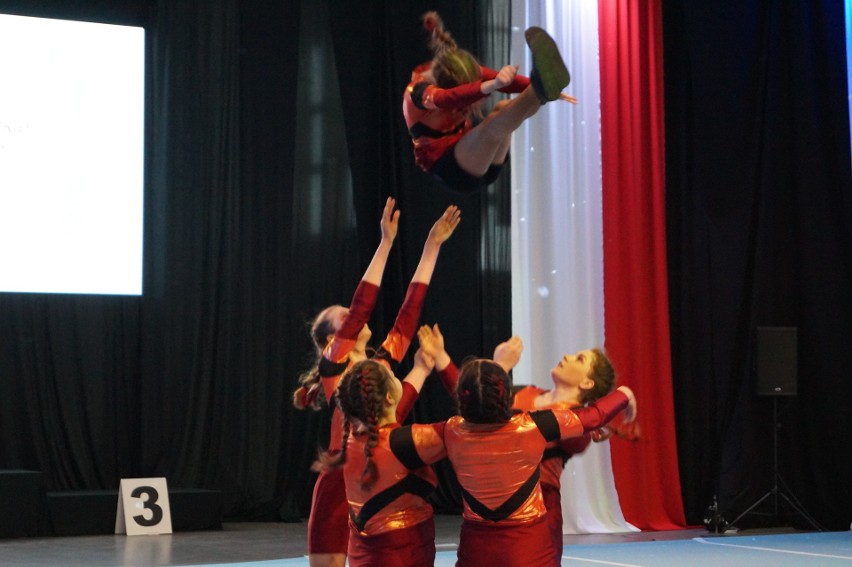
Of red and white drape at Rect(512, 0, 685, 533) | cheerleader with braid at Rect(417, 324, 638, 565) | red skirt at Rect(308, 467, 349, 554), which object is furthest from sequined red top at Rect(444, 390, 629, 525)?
red and white drape at Rect(512, 0, 685, 533)

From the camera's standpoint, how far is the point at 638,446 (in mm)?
7008

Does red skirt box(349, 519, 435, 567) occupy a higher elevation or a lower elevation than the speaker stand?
higher

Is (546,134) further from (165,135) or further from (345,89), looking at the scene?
(165,135)

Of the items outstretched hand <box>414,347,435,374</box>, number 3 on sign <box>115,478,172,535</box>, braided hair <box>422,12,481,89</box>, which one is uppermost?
braided hair <box>422,12,481,89</box>

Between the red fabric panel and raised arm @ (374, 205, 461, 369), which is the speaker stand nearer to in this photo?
the red fabric panel

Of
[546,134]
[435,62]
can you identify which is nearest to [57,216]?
[546,134]

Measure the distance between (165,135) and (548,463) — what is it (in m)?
4.28

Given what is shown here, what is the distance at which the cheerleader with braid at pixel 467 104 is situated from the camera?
9.51ft

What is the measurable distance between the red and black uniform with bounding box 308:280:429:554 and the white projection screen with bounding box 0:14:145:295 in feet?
10.6

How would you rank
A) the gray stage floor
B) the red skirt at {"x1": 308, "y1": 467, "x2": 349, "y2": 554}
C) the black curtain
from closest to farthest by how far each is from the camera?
the red skirt at {"x1": 308, "y1": 467, "x2": 349, "y2": 554} < the gray stage floor < the black curtain

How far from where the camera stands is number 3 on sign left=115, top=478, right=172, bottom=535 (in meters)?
6.07

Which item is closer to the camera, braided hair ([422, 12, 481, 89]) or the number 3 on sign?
braided hair ([422, 12, 481, 89])

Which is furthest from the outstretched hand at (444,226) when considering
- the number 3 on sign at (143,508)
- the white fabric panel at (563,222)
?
the white fabric panel at (563,222)

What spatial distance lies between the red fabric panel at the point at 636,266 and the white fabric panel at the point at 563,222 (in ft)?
0.26
